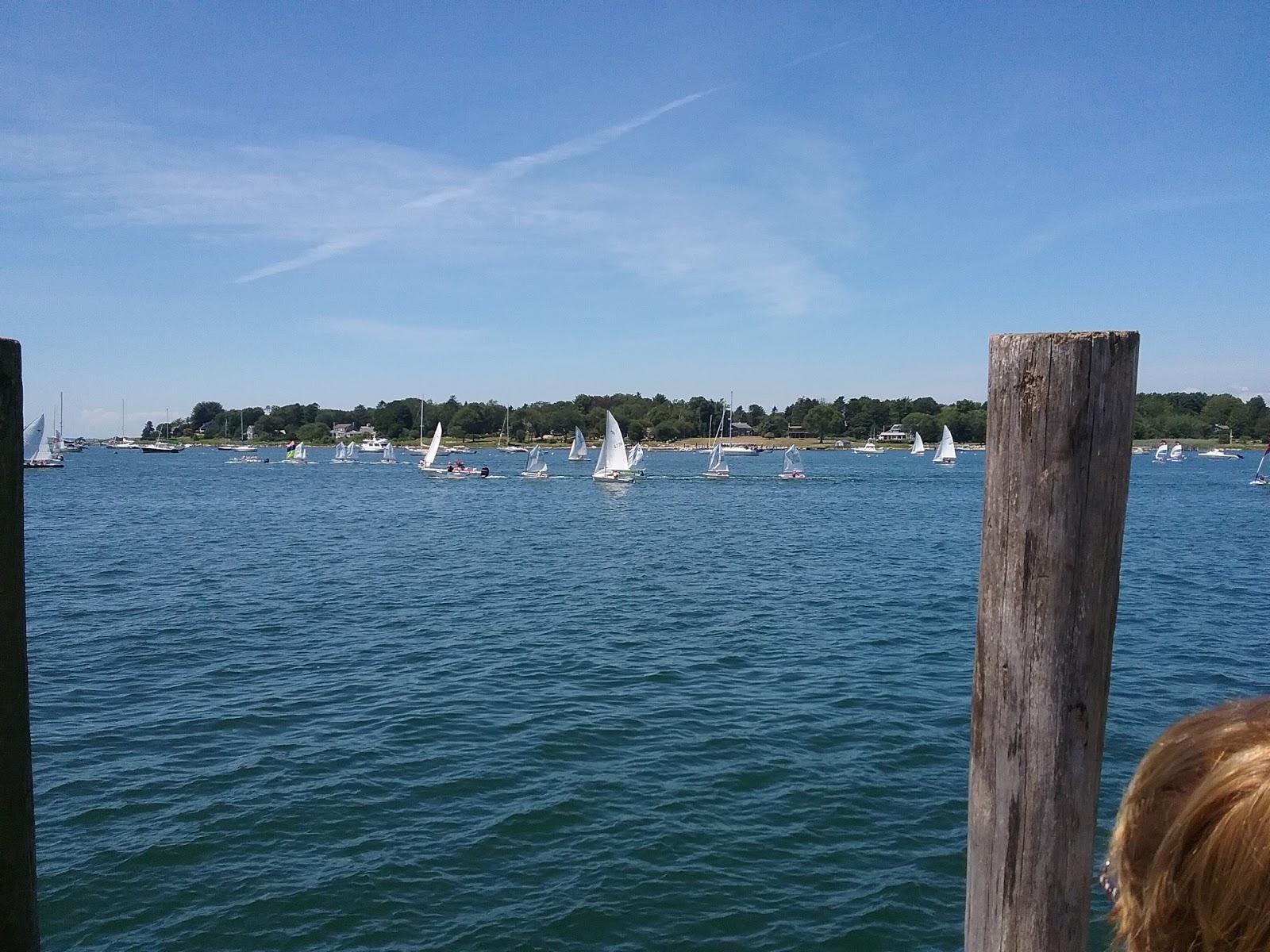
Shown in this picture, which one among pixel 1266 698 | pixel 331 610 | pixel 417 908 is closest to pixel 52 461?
pixel 331 610

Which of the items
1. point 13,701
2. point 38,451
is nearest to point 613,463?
point 38,451

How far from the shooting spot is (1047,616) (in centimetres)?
354

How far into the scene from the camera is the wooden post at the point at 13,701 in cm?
334

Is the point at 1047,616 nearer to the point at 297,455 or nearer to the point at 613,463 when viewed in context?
the point at 613,463

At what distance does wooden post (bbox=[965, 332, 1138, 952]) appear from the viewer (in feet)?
11.3

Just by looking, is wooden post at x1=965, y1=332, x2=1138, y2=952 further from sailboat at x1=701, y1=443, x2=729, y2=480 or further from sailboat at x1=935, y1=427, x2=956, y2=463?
sailboat at x1=935, y1=427, x2=956, y2=463

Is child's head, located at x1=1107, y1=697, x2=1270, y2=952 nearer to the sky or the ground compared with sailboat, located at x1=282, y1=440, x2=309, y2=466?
nearer to the sky

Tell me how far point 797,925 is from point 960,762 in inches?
206

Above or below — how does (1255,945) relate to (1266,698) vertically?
below

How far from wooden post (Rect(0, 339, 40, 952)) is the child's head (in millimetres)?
3468

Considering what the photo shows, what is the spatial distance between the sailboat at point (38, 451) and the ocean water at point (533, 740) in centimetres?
6842

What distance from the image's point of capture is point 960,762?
13.8m

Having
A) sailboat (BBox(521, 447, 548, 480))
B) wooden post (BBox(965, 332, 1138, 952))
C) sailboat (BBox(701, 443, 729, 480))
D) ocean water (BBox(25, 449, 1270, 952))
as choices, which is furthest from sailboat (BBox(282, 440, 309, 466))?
wooden post (BBox(965, 332, 1138, 952))

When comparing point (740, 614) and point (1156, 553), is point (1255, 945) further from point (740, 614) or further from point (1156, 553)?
point (1156, 553)
